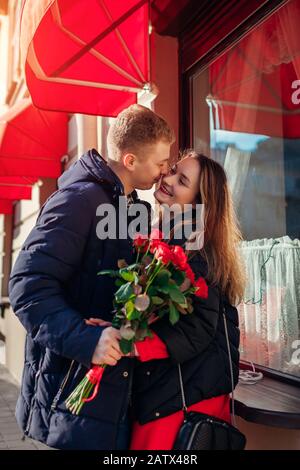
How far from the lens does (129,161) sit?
2076 millimetres

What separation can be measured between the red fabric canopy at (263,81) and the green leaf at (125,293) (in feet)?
6.57

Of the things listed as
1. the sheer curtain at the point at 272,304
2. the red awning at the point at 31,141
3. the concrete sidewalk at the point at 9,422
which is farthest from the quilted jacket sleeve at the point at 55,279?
the red awning at the point at 31,141

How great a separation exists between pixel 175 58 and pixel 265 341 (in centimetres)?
234

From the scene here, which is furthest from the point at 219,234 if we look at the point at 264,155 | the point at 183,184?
the point at 264,155

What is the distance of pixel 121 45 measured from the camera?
351 cm

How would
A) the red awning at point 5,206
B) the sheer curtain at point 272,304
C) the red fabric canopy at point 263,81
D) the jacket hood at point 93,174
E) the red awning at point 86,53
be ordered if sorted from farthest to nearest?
1. the red awning at point 5,206
2. the red awning at point 86,53
3. the red fabric canopy at point 263,81
4. the sheer curtain at point 272,304
5. the jacket hood at point 93,174

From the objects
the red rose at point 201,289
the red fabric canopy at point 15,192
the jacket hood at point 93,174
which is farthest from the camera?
the red fabric canopy at point 15,192

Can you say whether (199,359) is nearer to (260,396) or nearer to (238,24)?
(260,396)

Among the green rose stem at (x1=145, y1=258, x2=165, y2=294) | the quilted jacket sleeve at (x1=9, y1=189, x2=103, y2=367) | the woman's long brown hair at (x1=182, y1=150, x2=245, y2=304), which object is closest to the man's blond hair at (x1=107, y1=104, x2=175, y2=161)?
the woman's long brown hair at (x1=182, y1=150, x2=245, y2=304)

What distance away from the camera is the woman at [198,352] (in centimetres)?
179

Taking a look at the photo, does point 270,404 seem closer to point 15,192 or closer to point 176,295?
point 176,295

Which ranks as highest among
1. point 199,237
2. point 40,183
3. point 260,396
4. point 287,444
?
point 40,183

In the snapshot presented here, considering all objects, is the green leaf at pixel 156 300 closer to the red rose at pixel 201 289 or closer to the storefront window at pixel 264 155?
the red rose at pixel 201 289
